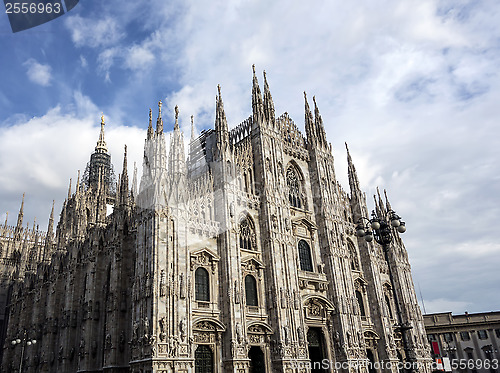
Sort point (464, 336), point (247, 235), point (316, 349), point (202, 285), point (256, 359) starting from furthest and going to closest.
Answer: point (464, 336) → point (316, 349) → point (247, 235) → point (256, 359) → point (202, 285)

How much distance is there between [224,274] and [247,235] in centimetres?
510

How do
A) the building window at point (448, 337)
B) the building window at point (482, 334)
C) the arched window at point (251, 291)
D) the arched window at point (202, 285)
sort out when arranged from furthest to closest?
1. the building window at point (448, 337)
2. the building window at point (482, 334)
3. the arched window at point (251, 291)
4. the arched window at point (202, 285)

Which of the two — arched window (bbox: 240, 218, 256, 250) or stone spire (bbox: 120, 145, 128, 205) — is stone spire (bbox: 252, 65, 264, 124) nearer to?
arched window (bbox: 240, 218, 256, 250)

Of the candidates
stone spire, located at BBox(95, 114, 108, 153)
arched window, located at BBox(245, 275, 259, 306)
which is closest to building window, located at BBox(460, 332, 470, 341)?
arched window, located at BBox(245, 275, 259, 306)

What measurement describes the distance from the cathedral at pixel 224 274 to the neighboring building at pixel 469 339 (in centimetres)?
2445

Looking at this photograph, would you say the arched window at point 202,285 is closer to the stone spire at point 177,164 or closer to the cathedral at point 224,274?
the cathedral at point 224,274

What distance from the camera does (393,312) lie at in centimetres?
4316

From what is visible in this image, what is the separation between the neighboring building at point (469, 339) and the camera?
6259 cm

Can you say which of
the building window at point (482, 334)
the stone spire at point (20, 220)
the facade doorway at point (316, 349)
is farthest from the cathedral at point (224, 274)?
the building window at point (482, 334)

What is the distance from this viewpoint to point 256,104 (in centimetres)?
3934

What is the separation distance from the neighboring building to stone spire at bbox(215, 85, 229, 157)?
162 feet

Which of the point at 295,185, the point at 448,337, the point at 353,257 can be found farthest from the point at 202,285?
the point at 448,337

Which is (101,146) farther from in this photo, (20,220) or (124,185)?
(124,185)

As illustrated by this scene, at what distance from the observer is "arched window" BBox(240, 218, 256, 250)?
3262cm
